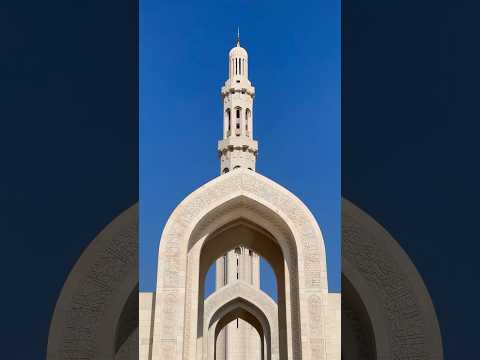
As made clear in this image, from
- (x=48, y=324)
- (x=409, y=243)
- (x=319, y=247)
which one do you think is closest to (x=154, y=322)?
(x=319, y=247)

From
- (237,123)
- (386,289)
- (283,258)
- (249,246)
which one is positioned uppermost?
(237,123)

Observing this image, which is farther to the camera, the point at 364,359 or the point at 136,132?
the point at 364,359

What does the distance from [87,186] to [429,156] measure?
1874 mm

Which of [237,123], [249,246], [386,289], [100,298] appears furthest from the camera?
[237,123]

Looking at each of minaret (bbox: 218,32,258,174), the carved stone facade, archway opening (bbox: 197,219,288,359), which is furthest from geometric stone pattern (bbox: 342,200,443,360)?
minaret (bbox: 218,32,258,174)

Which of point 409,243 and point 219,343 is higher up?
point 219,343

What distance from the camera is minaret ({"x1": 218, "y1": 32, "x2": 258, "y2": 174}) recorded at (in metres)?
17.4

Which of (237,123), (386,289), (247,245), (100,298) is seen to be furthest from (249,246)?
(237,123)

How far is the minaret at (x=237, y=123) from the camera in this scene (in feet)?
57.0

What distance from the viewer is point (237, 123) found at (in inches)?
699

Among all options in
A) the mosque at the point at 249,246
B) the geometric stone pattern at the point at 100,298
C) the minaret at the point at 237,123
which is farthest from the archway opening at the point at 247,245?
→ the minaret at the point at 237,123

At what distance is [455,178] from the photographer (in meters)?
3.16

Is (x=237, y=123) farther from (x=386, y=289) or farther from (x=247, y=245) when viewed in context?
(x=386, y=289)

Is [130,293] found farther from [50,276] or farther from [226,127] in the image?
[226,127]
